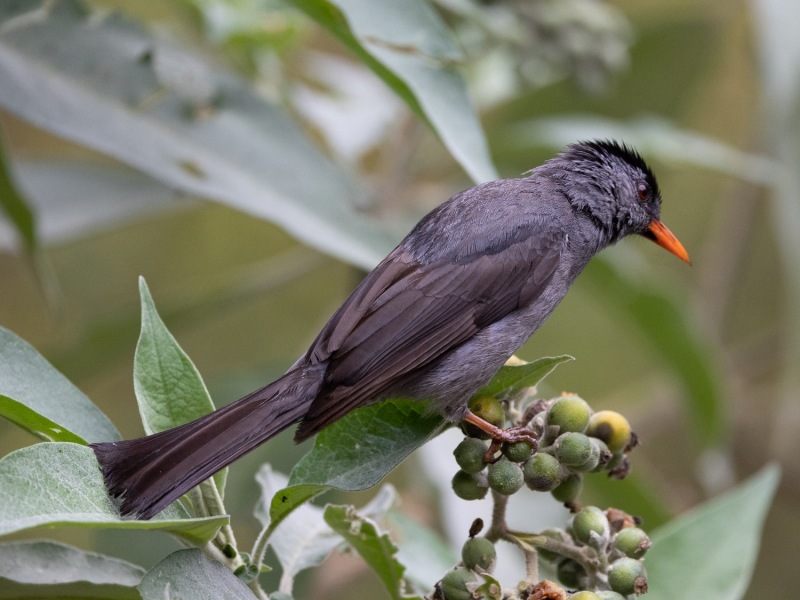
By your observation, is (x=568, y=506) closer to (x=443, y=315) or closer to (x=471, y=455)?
(x=471, y=455)

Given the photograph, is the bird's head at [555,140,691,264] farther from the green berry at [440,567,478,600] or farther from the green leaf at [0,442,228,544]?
the green leaf at [0,442,228,544]

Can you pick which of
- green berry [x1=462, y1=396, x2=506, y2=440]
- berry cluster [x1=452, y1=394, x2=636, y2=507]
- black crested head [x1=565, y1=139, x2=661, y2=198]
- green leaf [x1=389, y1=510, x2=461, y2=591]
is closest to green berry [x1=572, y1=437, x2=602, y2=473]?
berry cluster [x1=452, y1=394, x2=636, y2=507]

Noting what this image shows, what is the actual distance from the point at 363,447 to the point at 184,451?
0.34 metres

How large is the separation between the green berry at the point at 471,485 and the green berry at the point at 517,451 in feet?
0.31

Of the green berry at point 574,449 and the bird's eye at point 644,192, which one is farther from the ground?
the bird's eye at point 644,192

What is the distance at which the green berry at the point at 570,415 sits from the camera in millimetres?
1894

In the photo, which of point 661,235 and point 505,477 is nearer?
point 505,477

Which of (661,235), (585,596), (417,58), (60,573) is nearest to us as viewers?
(585,596)

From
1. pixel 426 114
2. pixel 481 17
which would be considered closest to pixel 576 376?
pixel 481 17

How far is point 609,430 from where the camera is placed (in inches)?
79.2

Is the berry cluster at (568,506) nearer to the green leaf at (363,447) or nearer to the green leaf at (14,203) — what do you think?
the green leaf at (363,447)

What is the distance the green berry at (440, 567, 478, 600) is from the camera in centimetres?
175

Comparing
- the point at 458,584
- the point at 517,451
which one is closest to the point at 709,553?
the point at 517,451

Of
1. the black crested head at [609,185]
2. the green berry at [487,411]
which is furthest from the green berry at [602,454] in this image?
the black crested head at [609,185]
